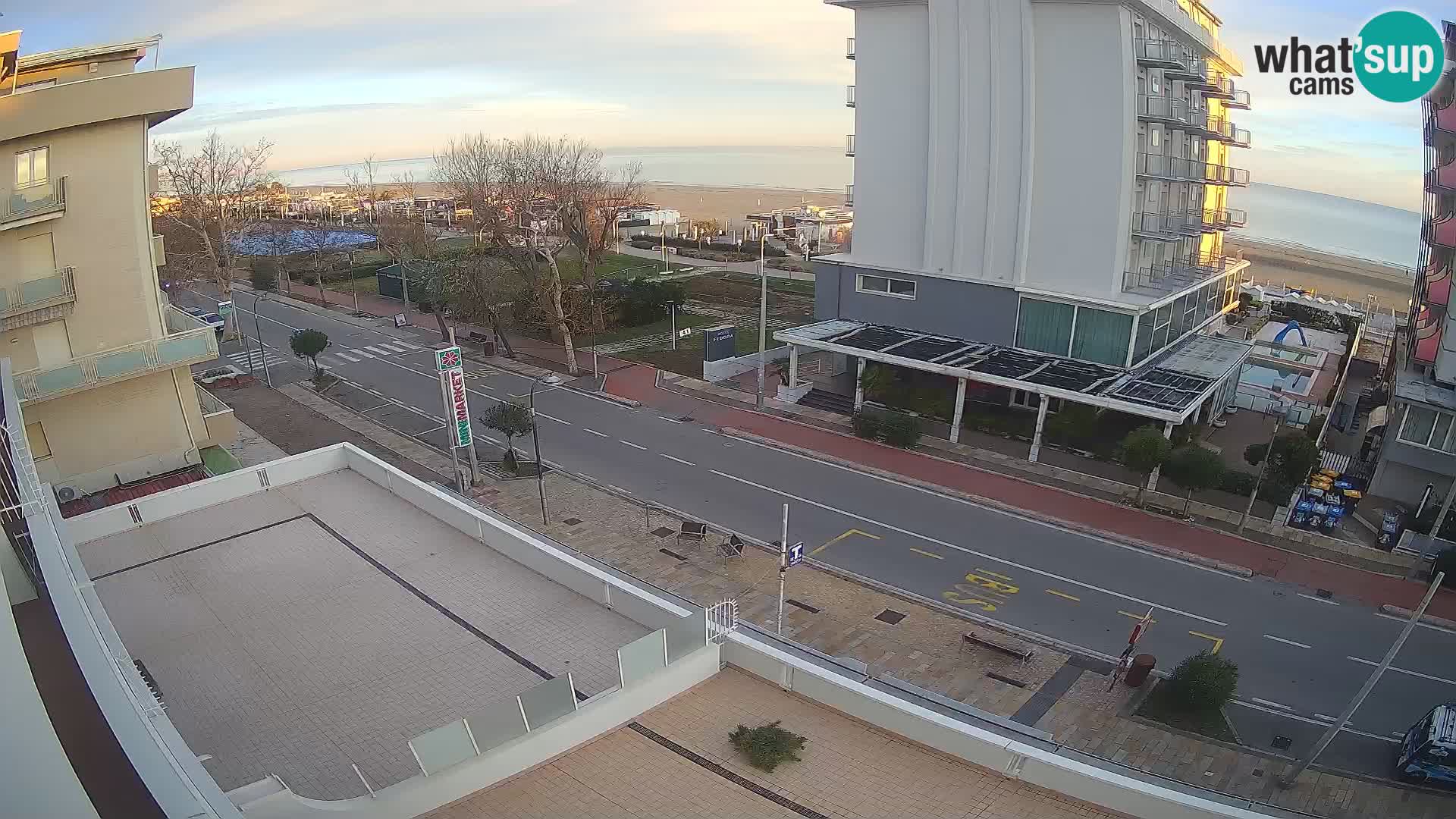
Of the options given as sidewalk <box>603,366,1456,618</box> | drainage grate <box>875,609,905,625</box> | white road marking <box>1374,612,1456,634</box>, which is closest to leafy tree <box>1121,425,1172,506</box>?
sidewalk <box>603,366,1456,618</box>

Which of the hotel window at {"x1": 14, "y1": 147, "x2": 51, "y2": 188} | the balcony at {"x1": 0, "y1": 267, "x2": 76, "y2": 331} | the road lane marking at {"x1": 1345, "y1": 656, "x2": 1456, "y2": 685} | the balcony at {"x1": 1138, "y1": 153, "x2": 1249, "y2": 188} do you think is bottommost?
the road lane marking at {"x1": 1345, "y1": 656, "x2": 1456, "y2": 685}

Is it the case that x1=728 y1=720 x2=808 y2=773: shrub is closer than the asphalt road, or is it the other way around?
x1=728 y1=720 x2=808 y2=773: shrub

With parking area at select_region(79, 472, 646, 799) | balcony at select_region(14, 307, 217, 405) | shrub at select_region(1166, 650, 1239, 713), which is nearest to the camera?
parking area at select_region(79, 472, 646, 799)

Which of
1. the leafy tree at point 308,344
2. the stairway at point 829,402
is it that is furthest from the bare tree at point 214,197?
A: the stairway at point 829,402

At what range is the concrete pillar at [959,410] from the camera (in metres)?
29.2

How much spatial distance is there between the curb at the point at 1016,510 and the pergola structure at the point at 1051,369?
3816 mm

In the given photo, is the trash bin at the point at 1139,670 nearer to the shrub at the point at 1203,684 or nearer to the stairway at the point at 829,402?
the shrub at the point at 1203,684

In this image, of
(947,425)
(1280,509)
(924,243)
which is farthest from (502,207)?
(1280,509)

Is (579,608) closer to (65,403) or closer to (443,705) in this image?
(443,705)

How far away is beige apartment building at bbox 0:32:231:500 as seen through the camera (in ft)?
63.3

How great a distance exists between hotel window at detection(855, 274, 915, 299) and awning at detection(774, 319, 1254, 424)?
4.89 feet

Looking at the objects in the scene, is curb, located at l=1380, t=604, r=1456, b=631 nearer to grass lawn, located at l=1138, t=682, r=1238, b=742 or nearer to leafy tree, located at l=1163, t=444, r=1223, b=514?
leafy tree, located at l=1163, t=444, r=1223, b=514

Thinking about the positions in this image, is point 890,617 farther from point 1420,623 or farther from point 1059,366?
point 1059,366

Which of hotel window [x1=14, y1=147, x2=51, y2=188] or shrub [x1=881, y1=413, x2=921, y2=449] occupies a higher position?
hotel window [x1=14, y1=147, x2=51, y2=188]
